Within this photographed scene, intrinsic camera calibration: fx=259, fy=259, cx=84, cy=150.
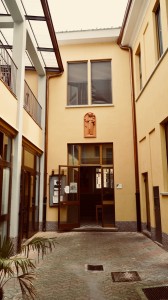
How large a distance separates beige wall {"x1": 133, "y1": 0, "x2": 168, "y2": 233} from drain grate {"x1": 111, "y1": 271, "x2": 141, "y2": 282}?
2.23m

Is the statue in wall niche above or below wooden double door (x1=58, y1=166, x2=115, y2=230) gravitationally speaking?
above

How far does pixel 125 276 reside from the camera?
5.07 metres

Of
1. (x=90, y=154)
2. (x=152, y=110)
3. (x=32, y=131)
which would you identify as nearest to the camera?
(x=152, y=110)

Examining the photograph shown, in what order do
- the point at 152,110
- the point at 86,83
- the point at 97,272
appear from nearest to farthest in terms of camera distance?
the point at 97,272
the point at 152,110
the point at 86,83

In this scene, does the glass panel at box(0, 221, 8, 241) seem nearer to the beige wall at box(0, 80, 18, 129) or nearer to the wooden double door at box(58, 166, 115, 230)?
the beige wall at box(0, 80, 18, 129)

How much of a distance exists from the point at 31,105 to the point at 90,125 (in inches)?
106

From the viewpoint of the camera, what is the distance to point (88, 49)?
12.0 meters

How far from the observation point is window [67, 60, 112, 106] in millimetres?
11641

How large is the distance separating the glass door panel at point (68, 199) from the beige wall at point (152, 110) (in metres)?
2.67

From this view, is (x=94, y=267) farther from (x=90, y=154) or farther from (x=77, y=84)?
(x=77, y=84)

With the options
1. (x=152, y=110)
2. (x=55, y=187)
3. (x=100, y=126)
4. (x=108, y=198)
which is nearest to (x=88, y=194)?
(x=108, y=198)

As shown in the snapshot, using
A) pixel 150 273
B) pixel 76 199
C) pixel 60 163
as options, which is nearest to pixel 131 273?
pixel 150 273

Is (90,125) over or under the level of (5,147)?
over

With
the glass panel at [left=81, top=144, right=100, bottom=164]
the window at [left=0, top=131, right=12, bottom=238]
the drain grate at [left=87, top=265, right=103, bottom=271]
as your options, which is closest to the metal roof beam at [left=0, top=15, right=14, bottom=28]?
the window at [left=0, top=131, right=12, bottom=238]
